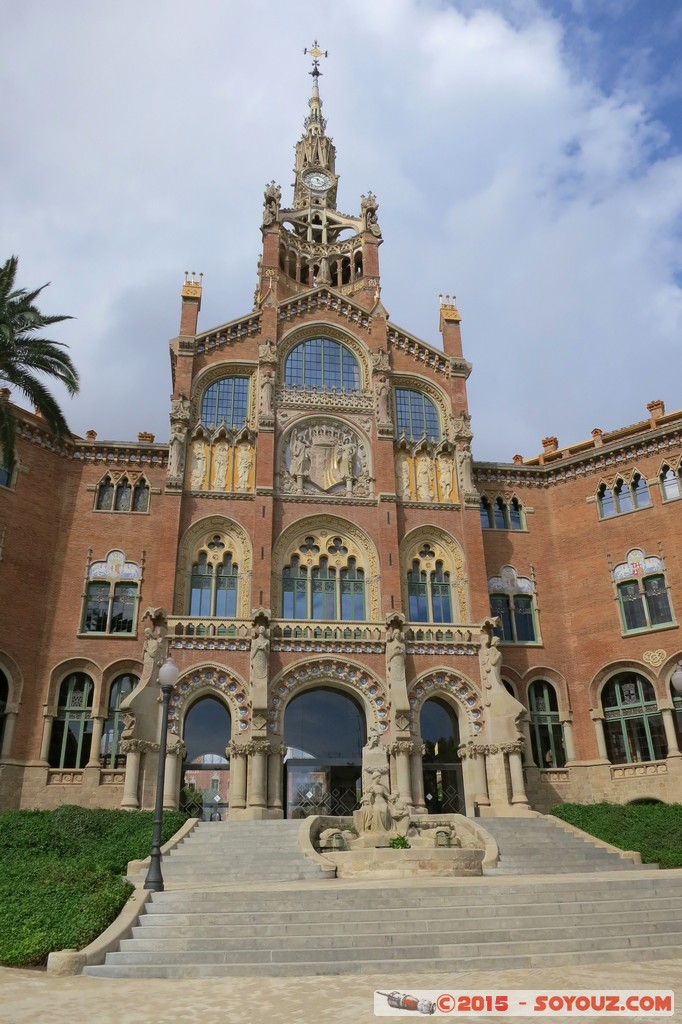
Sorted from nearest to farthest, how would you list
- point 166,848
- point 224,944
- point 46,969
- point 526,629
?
point 46,969 → point 224,944 → point 166,848 → point 526,629

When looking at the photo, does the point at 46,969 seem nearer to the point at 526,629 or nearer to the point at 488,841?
the point at 488,841

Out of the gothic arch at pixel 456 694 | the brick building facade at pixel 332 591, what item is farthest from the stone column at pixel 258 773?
the gothic arch at pixel 456 694

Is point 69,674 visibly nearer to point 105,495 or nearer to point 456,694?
point 105,495

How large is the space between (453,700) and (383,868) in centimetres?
1259

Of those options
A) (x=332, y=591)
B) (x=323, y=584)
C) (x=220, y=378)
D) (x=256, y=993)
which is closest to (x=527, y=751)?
(x=332, y=591)

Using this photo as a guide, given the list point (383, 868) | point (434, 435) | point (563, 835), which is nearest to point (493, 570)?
point (434, 435)

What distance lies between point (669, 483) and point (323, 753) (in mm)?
19251

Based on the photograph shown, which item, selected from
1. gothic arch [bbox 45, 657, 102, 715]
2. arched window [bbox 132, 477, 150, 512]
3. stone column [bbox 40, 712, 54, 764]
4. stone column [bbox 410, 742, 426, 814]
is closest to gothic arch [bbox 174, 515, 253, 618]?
arched window [bbox 132, 477, 150, 512]

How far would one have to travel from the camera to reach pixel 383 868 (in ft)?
65.3

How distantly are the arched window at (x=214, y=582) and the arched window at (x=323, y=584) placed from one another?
2.16 m

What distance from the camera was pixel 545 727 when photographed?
34656 millimetres

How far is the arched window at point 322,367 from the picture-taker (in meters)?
37.8

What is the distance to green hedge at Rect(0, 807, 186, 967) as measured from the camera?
13.1 meters

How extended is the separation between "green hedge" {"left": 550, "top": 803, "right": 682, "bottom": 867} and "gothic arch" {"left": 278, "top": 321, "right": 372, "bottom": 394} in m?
20.7
